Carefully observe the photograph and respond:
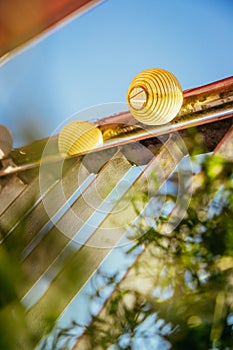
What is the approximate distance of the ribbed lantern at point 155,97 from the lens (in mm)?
1441

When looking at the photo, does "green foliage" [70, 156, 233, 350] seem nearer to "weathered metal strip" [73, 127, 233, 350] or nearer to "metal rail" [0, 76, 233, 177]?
"weathered metal strip" [73, 127, 233, 350]

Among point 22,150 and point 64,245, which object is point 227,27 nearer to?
point 22,150

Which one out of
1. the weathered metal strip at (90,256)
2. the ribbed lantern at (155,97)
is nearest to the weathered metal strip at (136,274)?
the weathered metal strip at (90,256)

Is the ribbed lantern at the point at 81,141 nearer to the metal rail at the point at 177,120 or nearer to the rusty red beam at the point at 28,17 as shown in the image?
the metal rail at the point at 177,120

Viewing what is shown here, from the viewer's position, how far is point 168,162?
129cm

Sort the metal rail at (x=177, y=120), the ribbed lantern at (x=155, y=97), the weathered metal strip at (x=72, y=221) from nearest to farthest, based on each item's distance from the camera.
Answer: the weathered metal strip at (x=72, y=221), the metal rail at (x=177, y=120), the ribbed lantern at (x=155, y=97)

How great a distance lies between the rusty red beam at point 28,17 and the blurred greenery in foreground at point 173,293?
5.21 ft

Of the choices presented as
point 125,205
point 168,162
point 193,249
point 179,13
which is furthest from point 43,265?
point 179,13

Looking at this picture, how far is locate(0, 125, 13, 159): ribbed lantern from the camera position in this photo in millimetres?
1811

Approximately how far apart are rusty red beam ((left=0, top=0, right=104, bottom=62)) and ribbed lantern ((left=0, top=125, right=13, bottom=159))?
2.28ft

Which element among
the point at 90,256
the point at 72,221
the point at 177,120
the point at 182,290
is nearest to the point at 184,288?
the point at 182,290

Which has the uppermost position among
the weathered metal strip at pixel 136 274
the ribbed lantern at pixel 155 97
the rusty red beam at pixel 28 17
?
the rusty red beam at pixel 28 17

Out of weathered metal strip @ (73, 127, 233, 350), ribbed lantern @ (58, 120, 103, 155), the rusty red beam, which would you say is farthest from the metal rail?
the rusty red beam

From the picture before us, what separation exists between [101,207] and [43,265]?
0.39 m
